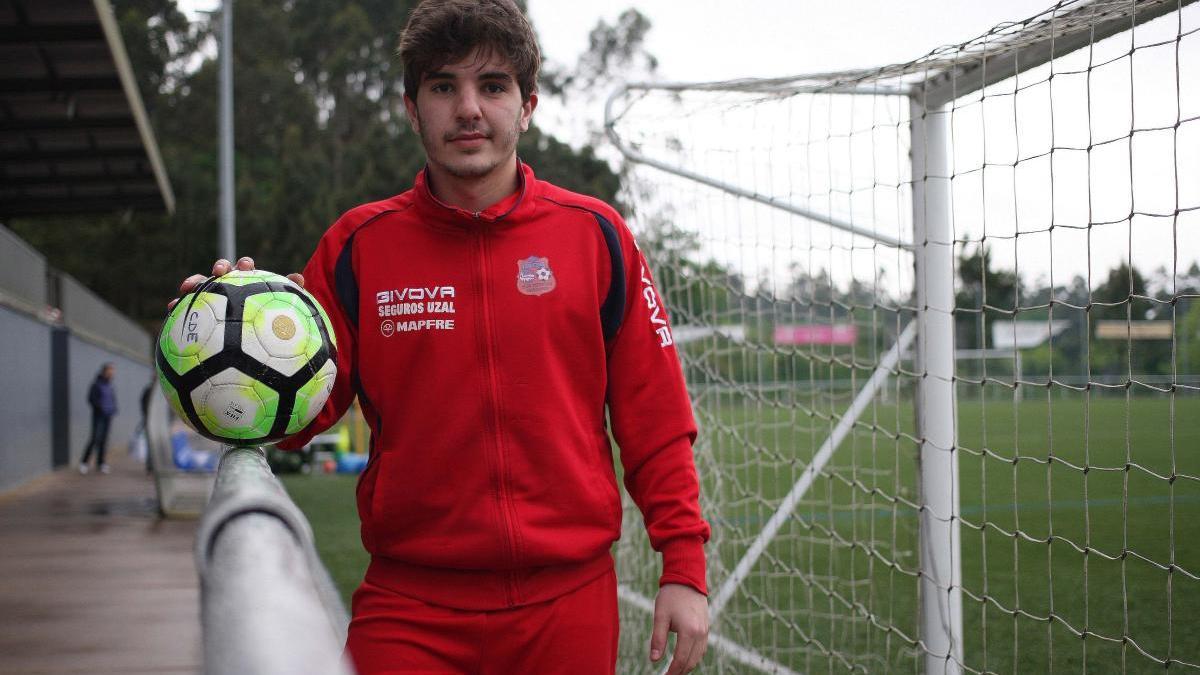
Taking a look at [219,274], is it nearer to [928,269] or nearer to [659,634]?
[659,634]

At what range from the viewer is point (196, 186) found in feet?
144

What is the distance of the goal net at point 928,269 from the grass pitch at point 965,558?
0.13ft

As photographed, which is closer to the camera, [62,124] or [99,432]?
[62,124]

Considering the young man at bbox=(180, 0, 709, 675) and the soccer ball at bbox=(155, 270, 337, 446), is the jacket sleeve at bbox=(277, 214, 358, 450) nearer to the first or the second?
the young man at bbox=(180, 0, 709, 675)

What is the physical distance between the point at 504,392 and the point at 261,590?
140cm

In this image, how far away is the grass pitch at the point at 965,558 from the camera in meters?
4.21

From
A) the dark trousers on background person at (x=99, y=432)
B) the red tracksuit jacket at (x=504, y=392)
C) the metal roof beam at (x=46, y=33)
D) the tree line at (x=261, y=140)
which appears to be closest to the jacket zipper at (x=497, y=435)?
the red tracksuit jacket at (x=504, y=392)

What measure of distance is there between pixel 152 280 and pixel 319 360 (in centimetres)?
4656

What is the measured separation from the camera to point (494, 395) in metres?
2.35

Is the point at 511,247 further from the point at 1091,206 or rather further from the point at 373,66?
the point at 373,66

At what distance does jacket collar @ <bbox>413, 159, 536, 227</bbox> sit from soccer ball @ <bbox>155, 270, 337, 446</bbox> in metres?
0.37

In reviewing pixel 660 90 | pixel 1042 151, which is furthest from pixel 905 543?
pixel 1042 151

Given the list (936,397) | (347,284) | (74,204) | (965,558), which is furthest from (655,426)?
(74,204)

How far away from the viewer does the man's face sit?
2.38 m
